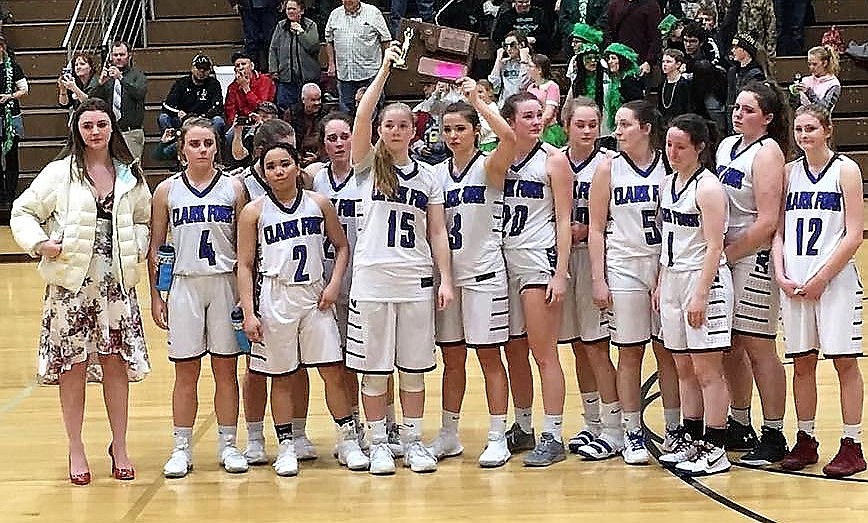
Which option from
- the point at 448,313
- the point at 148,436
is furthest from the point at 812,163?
the point at 148,436

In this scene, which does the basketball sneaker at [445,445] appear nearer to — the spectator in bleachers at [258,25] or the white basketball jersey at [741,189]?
the white basketball jersey at [741,189]

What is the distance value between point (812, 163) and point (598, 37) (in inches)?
297

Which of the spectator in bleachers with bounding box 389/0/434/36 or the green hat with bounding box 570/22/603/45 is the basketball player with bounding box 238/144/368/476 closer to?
the green hat with bounding box 570/22/603/45

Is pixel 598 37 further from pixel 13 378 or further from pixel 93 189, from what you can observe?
pixel 93 189

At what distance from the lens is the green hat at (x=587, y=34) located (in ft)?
40.8

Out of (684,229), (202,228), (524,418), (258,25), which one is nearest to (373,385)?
(524,418)

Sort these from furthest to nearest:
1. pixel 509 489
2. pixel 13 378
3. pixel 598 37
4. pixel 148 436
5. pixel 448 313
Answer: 1. pixel 598 37
2. pixel 13 378
3. pixel 148 436
4. pixel 448 313
5. pixel 509 489

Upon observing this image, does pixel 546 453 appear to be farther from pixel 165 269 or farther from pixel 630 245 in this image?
pixel 165 269

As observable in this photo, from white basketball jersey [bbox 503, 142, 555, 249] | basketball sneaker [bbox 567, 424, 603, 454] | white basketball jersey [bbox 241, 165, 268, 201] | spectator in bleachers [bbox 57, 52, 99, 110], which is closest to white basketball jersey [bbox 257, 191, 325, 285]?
white basketball jersey [bbox 241, 165, 268, 201]

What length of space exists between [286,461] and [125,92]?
8632mm

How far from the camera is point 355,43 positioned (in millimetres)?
13148

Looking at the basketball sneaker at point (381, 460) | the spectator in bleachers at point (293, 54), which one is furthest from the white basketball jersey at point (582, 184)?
the spectator in bleachers at point (293, 54)

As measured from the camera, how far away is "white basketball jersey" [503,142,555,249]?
558 centimetres

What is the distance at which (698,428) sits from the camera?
5.50m
